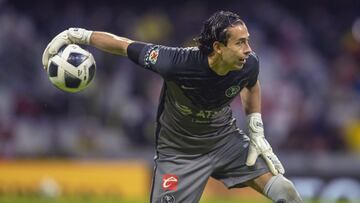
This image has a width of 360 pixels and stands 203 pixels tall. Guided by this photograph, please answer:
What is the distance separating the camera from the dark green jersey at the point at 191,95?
7.59m

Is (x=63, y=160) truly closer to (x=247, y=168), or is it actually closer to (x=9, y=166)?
(x=9, y=166)

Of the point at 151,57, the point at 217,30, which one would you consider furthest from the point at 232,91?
the point at 151,57

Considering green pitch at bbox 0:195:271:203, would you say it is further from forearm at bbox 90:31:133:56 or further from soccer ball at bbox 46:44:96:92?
forearm at bbox 90:31:133:56

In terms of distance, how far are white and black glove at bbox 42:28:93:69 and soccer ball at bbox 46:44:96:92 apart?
6 cm

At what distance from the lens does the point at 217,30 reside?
7457 mm

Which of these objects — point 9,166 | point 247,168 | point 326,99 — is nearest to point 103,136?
point 9,166

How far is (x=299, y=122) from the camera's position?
1638 cm

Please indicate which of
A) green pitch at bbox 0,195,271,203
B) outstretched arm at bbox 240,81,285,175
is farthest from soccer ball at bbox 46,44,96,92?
green pitch at bbox 0,195,271,203

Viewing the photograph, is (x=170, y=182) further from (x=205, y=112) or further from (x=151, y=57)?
(x=151, y=57)

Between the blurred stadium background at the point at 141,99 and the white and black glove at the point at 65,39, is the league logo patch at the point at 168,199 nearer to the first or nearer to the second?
the white and black glove at the point at 65,39

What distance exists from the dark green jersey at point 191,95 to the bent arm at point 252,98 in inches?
4.3

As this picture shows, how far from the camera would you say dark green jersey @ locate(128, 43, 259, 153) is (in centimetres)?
759

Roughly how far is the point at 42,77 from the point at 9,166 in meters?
3.03

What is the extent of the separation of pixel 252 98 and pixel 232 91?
18.1 inches
